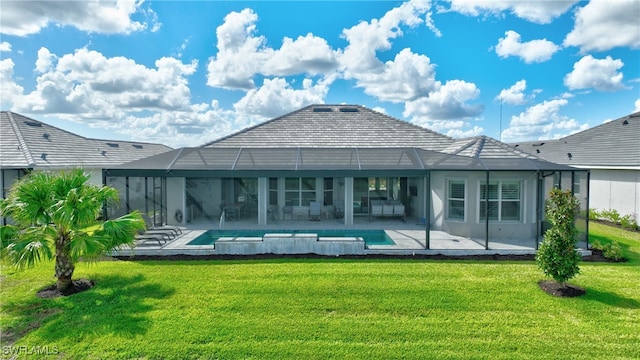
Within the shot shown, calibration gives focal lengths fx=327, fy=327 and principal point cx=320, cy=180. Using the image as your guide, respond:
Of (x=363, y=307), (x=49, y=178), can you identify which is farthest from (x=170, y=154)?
(x=363, y=307)

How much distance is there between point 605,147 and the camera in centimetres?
2052

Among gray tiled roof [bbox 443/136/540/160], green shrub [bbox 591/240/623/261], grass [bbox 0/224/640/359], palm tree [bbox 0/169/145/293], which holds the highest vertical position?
gray tiled roof [bbox 443/136/540/160]

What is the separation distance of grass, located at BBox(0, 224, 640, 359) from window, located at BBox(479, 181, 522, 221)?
343cm

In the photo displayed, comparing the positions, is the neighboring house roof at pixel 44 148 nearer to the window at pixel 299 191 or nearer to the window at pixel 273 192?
the window at pixel 273 192

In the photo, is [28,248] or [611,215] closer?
[28,248]

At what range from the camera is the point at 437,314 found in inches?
269

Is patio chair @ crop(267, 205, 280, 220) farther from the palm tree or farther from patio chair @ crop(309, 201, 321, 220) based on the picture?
the palm tree

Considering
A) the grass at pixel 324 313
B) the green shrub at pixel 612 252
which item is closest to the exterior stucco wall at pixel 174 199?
the grass at pixel 324 313

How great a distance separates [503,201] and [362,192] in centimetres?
661

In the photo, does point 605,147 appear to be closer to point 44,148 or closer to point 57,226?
point 57,226

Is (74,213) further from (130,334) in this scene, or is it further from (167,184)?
(167,184)

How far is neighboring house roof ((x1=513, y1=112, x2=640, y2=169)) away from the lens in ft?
59.4

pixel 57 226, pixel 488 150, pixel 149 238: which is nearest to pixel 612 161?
pixel 488 150

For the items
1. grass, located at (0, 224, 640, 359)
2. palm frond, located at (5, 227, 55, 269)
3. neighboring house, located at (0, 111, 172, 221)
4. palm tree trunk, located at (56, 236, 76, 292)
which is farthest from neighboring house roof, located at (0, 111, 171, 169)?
palm tree trunk, located at (56, 236, 76, 292)
